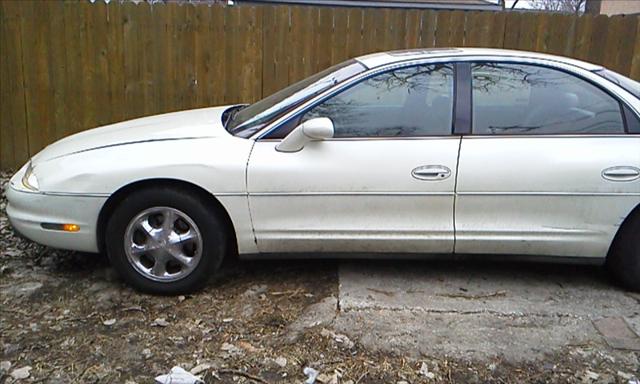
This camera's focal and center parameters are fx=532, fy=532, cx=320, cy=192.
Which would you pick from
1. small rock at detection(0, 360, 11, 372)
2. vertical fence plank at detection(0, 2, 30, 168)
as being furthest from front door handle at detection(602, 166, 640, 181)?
vertical fence plank at detection(0, 2, 30, 168)

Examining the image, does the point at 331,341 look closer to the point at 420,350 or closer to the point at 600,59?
the point at 420,350

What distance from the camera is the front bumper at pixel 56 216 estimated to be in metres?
3.32

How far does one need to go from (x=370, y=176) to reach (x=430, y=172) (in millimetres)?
374

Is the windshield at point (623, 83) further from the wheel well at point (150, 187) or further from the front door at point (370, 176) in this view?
the wheel well at point (150, 187)

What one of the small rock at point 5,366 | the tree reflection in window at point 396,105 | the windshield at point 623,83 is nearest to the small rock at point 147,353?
the small rock at point 5,366

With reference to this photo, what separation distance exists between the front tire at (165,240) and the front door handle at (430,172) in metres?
1.28

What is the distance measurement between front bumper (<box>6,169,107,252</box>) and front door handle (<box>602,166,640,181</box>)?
10.3ft

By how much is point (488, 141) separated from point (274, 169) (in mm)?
1356

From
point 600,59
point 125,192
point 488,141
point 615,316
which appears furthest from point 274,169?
point 600,59

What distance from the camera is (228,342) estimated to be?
2.98 metres

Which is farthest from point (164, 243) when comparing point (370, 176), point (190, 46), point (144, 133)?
point (190, 46)

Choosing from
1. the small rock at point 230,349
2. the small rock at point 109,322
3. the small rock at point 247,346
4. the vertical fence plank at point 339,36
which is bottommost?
the small rock at point 109,322

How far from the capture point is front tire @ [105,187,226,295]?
332 centimetres

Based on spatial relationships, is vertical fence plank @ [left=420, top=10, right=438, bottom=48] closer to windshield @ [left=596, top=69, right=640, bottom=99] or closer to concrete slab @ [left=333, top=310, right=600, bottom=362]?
windshield @ [left=596, top=69, right=640, bottom=99]
